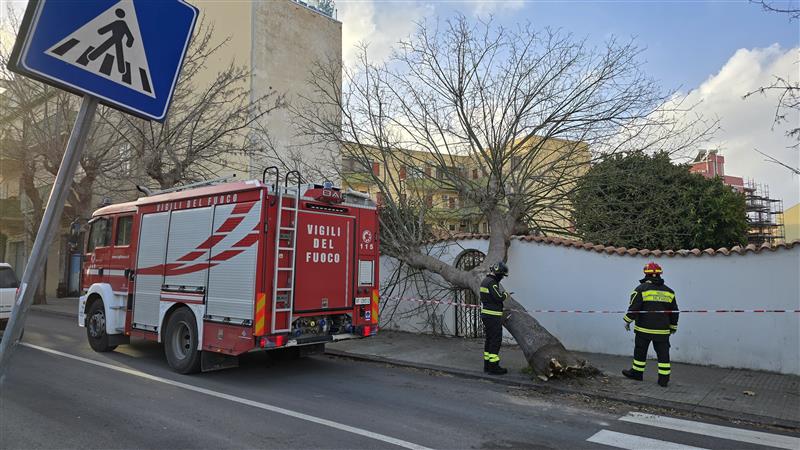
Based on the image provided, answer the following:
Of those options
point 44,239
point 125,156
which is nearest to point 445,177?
point 44,239

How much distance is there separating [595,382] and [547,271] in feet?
11.3

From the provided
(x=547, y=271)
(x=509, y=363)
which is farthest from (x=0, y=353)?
(x=547, y=271)

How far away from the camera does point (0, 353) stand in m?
2.11

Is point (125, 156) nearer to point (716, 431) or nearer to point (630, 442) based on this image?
point (630, 442)

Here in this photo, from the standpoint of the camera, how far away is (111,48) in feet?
7.63

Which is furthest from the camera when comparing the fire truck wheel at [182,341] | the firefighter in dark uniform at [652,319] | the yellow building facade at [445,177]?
the yellow building facade at [445,177]

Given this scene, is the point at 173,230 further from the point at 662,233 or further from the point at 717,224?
the point at 717,224

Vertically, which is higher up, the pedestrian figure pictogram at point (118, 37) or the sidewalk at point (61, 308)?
the pedestrian figure pictogram at point (118, 37)

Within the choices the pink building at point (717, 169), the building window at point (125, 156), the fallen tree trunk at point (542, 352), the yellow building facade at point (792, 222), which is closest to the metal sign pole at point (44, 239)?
the fallen tree trunk at point (542, 352)

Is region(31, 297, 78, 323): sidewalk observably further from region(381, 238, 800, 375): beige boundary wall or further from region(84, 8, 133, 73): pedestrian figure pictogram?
region(84, 8, 133, 73): pedestrian figure pictogram

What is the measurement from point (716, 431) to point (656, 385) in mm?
1823

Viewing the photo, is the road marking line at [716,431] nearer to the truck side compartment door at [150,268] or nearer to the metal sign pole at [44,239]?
the metal sign pole at [44,239]

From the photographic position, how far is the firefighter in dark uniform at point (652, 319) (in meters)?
7.43

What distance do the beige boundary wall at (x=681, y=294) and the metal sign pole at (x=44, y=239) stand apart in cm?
938
